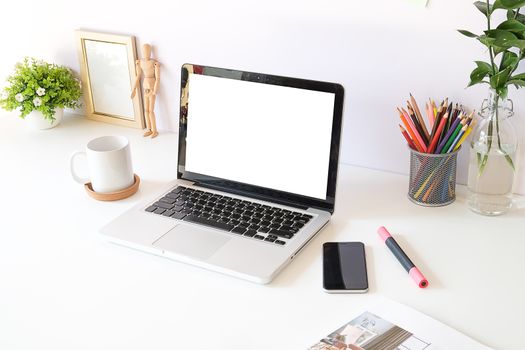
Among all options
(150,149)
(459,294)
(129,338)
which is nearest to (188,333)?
(129,338)

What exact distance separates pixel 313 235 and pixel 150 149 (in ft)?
1.86

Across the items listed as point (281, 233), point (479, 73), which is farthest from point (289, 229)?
point (479, 73)

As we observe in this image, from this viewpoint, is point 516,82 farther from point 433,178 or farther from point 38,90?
point 38,90

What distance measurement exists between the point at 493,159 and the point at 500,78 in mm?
157

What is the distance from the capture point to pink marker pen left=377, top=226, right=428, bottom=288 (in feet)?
3.17

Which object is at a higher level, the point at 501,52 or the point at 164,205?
the point at 501,52

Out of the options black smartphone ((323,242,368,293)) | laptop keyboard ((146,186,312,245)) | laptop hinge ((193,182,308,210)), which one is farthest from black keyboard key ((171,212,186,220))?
black smartphone ((323,242,368,293))

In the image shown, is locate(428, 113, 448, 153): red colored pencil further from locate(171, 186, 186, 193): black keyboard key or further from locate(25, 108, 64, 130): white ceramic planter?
locate(25, 108, 64, 130): white ceramic planter

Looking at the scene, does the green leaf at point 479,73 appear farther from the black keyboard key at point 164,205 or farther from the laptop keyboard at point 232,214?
the black keyboard key at point 164,205

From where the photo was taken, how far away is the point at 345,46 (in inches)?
50.9

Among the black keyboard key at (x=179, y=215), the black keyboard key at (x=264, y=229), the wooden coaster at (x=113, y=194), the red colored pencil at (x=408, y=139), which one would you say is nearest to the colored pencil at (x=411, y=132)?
the red colored pencil at (x=408, y=139)

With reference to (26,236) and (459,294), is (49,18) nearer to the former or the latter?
(26,236)

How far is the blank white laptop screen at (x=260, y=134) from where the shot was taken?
3.75 ft

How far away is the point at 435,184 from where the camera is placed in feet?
3.88
